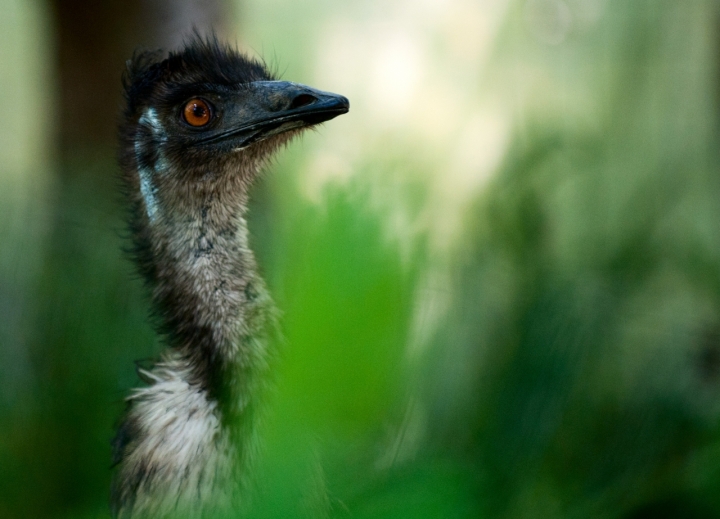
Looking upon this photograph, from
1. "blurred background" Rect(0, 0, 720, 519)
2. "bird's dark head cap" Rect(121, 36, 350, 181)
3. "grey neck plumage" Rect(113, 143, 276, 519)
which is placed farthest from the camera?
"bird's dark head cap" Rect(121, 36, 350, 181)

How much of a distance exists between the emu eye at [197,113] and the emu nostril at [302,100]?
148 millimetres

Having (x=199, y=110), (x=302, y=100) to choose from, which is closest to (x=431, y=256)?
(x=302, y=100)

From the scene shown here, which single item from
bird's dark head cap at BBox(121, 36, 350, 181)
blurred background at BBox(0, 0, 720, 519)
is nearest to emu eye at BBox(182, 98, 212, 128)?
bird's dark head cap at BBox(121, 36, 350, 181)

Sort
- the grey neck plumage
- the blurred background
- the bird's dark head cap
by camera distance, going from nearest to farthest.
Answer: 1. the blurred background
2. the grey neck plumage
3. the bird's dark head cap

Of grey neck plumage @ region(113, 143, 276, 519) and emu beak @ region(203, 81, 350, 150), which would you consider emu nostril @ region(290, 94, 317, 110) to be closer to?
emu beak @ region(203, 81, 350, 150)

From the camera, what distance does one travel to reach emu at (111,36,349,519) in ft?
2.39

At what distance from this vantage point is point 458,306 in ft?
1.26

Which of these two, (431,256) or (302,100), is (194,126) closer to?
(302,100)

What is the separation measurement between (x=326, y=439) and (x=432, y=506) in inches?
1.8

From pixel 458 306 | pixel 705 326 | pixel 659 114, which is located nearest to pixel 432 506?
pixel 458 306

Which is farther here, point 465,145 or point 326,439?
point 465,145

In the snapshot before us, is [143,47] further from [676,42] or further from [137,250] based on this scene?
[676,42]

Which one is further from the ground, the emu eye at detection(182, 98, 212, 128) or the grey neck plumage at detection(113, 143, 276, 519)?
the emu eye at detection(182, 98, 212, 128)

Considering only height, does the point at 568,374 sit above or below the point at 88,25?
below
